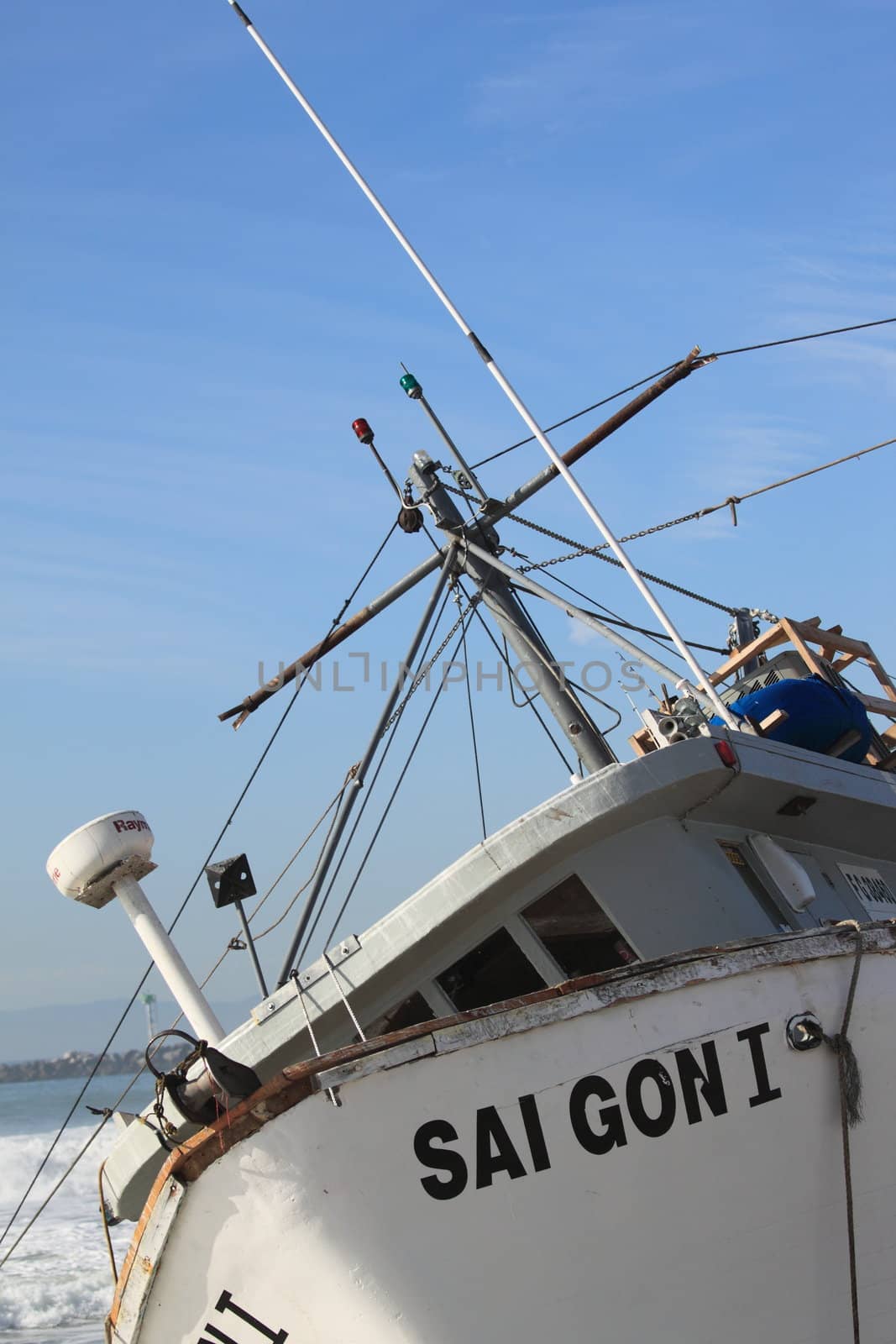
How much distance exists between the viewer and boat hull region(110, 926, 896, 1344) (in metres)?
6.08

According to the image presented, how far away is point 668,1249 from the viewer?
257 inches

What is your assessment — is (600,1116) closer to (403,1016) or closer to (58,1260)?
(403,1016)

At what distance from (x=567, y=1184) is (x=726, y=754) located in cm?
311

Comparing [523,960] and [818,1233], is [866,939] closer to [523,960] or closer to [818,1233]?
[818,1233]

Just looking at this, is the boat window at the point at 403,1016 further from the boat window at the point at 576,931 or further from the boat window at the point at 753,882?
the boat window at the point at 753,882

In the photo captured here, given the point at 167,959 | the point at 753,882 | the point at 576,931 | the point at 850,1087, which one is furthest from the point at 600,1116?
the point at 167,959

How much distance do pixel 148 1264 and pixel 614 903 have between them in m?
3.58

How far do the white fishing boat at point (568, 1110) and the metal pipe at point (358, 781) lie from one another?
513 mm

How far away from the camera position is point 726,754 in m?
8.44

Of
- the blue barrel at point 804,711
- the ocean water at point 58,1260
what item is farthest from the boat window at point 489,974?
the ocean water at point 58,1260

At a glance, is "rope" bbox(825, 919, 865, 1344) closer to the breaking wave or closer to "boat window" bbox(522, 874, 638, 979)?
"boat window" bbox(522, 874, 638, 979)

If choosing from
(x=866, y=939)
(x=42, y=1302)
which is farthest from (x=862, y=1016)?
(x=42, y=1302)

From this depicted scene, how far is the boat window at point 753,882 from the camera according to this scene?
9039mm

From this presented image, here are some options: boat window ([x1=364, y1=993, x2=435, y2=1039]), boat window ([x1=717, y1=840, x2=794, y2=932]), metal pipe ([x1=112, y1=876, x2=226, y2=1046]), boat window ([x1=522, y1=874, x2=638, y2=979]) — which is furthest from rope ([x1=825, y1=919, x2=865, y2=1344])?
metal pipe ([x1=112, y1=876, x2=226, y2=1046])
